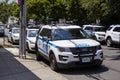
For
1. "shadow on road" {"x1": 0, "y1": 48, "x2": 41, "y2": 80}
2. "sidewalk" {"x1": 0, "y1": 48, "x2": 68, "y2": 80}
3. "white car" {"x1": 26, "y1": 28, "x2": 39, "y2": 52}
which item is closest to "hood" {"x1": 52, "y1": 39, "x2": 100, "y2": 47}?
"sidewalk" {"x1": 0, "y1": 48, "x2": 68, "y2": 80}

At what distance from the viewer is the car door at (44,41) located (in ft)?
43.1

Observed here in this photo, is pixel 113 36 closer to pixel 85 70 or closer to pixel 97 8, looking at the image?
pixel 97 8

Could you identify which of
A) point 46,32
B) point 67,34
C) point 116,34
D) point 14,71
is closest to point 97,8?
point 116,34

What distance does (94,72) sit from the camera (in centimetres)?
1166

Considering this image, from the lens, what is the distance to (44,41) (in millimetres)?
13531

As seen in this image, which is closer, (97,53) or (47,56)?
(97,53)

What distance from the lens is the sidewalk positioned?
10789 mm

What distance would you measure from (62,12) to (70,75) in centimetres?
3276

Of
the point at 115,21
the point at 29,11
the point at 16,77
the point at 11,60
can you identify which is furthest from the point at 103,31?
the point at 29,11

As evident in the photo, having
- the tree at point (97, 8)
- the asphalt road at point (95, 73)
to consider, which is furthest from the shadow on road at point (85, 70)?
the tree at point (97, 8)

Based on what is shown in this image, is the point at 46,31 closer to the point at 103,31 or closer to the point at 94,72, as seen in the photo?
the point at 94,72

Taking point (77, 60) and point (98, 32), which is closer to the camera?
point (77, 60)

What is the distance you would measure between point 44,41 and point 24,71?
80.4 inches

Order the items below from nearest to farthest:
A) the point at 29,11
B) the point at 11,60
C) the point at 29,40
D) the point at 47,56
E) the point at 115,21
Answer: the point at 47,56 < the point at 11,60 < the point at 29,40 < the point at 115,21 < the point at 29,11
